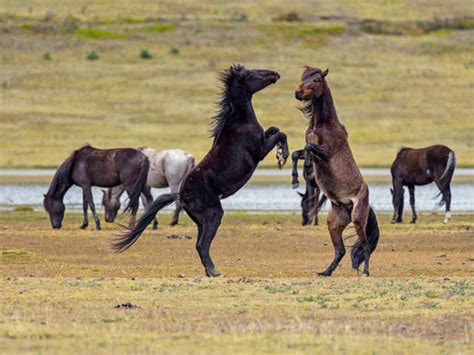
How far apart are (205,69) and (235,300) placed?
5070cm

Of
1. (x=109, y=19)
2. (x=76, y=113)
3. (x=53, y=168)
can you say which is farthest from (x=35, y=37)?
(x=53, y=168)

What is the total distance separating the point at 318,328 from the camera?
9.87 m

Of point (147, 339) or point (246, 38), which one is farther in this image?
point (246, 38)

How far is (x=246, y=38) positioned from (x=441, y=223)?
43996 millimetres

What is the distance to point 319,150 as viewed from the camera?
14.0 metres

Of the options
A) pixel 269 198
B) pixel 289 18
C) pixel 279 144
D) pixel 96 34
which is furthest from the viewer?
pixel 289 18

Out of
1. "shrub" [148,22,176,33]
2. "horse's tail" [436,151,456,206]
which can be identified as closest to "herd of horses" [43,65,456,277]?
"horse's tail" [436,151,456,206]

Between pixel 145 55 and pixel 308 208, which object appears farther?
pixel 145 55

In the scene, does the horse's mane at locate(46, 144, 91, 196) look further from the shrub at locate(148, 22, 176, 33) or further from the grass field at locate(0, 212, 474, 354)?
the shrub at locate(148, 22, 176, 33)

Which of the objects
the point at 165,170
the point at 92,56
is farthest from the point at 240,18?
the point at 165,170

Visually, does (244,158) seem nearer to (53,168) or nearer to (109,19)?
(53,168)

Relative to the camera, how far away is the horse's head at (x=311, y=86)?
1399 centimetres

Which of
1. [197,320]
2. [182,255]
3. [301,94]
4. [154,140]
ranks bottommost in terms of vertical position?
[154,140]

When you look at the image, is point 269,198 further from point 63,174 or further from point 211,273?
point 211,273
